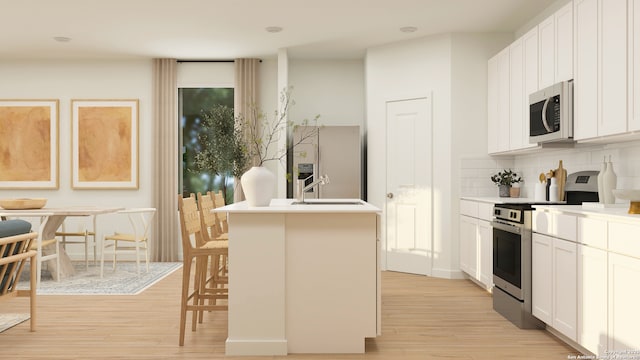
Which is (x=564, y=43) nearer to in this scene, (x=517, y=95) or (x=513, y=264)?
(x=517, y=95)

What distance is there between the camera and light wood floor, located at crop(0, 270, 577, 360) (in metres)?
3.42

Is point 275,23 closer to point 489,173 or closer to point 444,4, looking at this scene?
point 444,4

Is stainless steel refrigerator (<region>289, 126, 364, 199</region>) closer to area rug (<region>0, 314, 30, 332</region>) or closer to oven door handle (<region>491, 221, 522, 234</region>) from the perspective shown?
oven door handle (<region>491, 221, 522, 234</region>)

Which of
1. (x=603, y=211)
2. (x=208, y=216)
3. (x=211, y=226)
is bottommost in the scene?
(x=211, y=226)

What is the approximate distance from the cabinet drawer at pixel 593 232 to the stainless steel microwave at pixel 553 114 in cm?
104

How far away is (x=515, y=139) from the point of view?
205 inches

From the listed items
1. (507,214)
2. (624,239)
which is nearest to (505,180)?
(507,214)

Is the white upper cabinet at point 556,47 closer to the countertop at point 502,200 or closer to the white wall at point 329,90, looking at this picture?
the countertop at point 502,200

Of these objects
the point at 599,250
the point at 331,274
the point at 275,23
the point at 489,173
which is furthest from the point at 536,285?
the point at 275,23

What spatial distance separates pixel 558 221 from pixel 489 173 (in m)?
2.53

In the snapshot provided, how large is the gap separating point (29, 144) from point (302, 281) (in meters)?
5.92

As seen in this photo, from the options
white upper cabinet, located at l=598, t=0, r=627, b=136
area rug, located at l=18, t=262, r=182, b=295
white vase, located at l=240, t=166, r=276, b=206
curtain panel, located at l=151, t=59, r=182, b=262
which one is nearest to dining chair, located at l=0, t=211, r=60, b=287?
area rug, located at l=18, t=262, r=182, b=295

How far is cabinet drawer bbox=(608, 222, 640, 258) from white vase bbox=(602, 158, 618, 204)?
0.81 m

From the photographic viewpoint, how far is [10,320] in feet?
13.8
